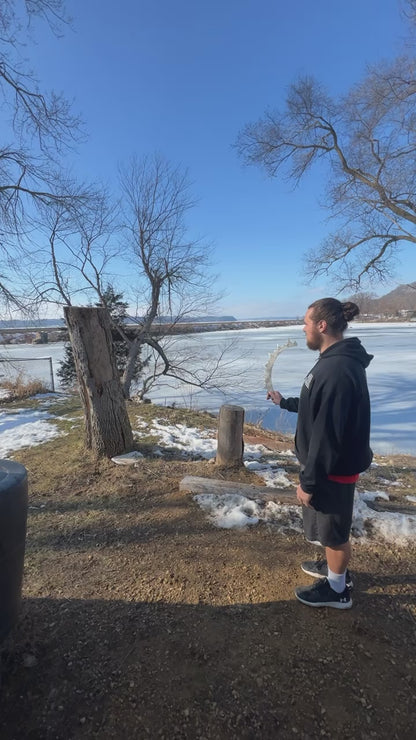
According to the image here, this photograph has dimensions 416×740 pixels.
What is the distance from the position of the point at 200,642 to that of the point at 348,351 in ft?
5.84

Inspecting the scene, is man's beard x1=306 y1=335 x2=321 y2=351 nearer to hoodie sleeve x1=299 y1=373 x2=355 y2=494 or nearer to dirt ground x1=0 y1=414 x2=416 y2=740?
hoodie sleeve x1=299 y1=373 x2=355 y2=494

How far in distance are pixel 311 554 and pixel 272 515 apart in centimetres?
54

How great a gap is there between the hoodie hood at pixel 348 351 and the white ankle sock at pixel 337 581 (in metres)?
1.28

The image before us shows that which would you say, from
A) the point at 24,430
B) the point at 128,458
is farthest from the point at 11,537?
the point at 24,430

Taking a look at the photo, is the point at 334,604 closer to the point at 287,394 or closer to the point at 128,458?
the point at 128,458

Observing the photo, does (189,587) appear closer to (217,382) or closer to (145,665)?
(145,665)

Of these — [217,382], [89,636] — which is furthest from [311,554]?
[217,382]

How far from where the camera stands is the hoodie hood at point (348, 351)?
1855mm

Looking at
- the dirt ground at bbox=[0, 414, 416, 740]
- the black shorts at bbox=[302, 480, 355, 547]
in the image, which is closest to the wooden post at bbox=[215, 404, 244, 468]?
the dirt ground at bbox=[0, 414, 416, 740]

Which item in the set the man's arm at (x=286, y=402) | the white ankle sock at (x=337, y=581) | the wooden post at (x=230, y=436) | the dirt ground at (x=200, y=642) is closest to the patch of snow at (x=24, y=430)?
the dirt ground at (x=200, y=642)

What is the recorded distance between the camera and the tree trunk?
4.32 m

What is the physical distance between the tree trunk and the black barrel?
280cm

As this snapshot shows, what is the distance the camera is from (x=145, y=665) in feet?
5.75

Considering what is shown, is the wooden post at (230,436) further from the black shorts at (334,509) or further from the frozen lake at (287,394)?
the frozen lake at (287,394)
